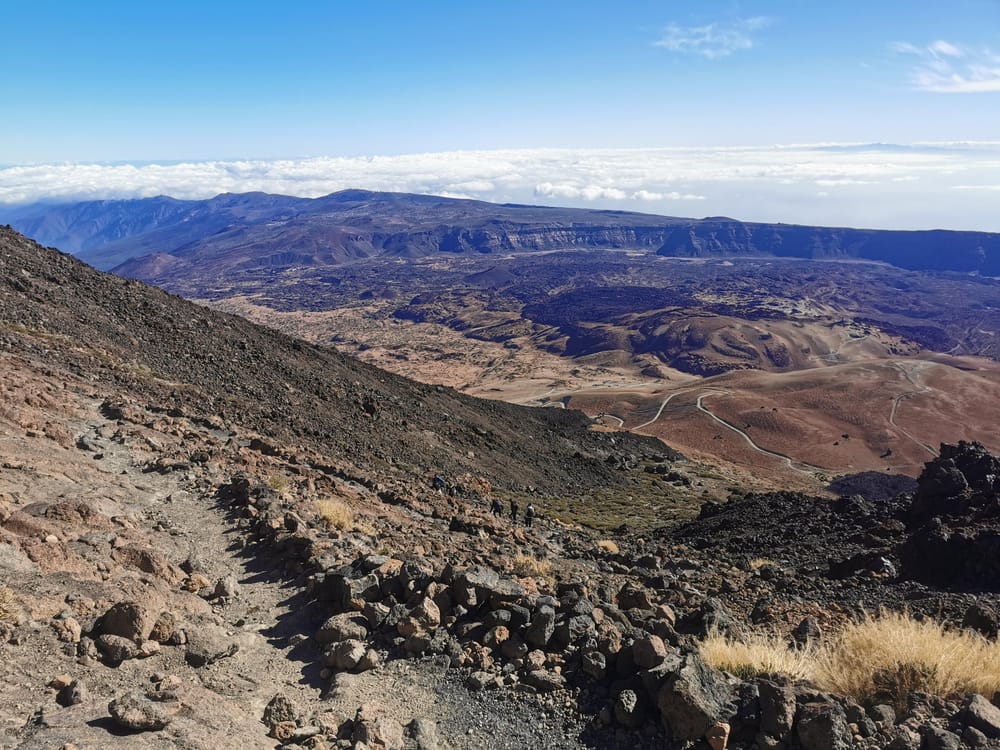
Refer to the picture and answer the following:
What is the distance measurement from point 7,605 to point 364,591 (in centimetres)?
313

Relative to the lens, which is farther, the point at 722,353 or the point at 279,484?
the point at 722,353

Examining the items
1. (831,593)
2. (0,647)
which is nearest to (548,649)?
(0,647)

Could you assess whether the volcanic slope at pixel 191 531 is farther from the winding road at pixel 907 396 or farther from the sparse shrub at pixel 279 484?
the winding road at pixel 907 396

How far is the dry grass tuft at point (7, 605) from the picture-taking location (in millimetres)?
4922

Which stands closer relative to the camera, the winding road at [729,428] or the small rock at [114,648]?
the small rock at [114,648]

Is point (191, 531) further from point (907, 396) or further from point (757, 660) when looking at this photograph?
point (907, 396)

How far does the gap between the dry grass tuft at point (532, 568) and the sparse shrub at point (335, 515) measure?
2.89 meters

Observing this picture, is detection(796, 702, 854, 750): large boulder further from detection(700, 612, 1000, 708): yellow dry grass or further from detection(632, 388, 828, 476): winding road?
detection(632, 388, 828, 476): winding road

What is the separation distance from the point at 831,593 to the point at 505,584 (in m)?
5.99

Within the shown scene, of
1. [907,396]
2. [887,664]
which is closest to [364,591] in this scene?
[887,664]

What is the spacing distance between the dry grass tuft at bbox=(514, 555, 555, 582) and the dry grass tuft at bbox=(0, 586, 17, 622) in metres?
5.69

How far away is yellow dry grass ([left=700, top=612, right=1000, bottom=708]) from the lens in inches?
183

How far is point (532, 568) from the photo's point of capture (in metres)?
9.45

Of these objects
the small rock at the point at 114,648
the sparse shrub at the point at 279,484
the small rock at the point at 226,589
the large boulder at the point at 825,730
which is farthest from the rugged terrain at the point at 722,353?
the small rock at the point at 114,648
